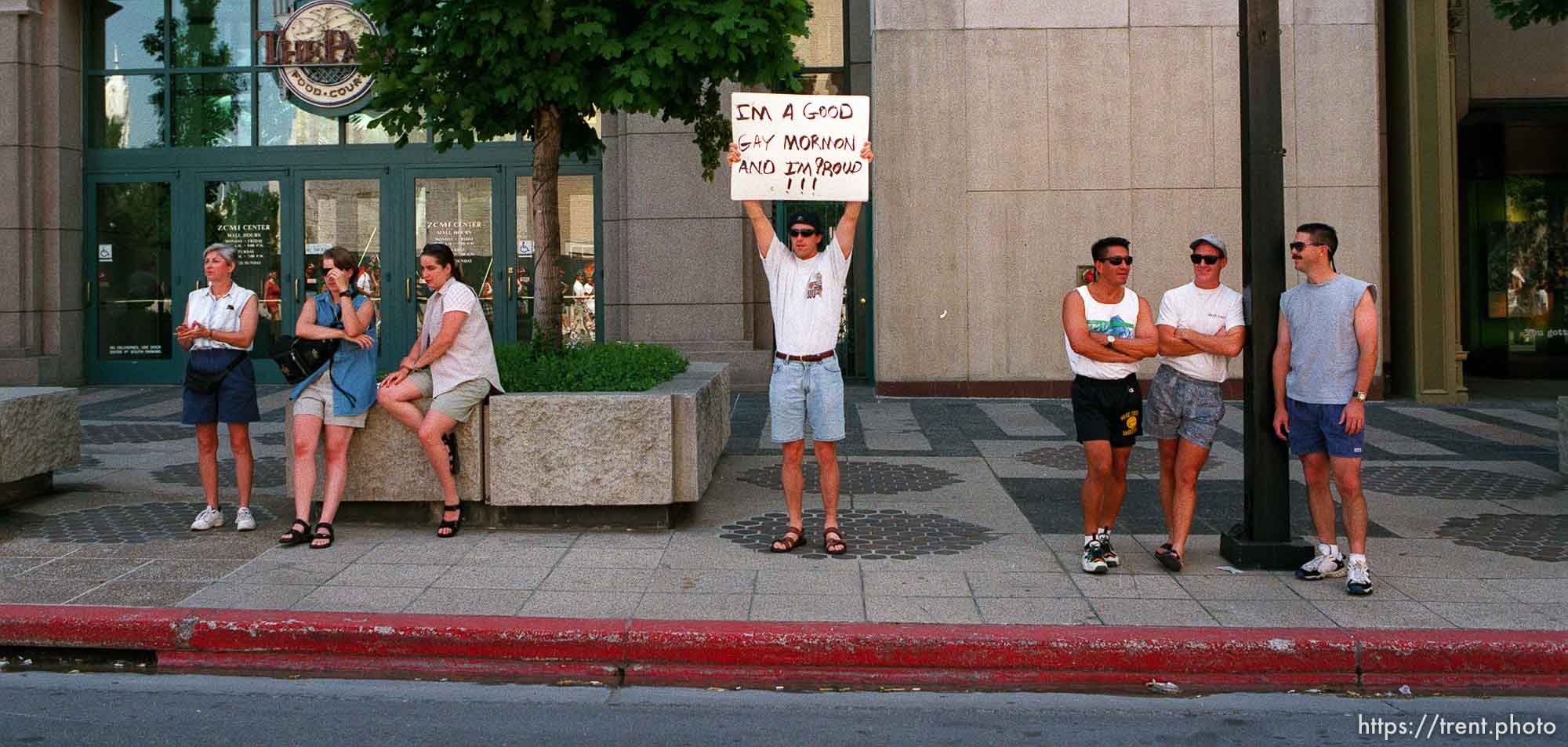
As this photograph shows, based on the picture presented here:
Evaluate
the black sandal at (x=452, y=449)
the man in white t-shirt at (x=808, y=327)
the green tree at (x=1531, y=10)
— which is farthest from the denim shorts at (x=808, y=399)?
the green tree at (x=1531, y=10)

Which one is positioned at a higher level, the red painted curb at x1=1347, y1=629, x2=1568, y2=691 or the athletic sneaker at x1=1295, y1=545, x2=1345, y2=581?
the athletic sneaker at x1=1295, y1=545, x2=1345, y2=581

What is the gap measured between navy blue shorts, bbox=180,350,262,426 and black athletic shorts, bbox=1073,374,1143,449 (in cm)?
495

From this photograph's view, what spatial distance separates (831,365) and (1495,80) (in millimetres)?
15106

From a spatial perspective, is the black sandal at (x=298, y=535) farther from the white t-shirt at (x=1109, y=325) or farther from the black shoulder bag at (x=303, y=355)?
the white t-shirt at (x=1109, y=325)

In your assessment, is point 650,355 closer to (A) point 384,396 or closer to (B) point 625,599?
(A) point 384,396

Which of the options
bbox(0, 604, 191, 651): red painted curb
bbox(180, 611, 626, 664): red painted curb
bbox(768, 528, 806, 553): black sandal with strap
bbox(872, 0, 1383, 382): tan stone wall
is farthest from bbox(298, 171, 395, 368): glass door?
bbox(180, 611, 626, 664): red painted curb

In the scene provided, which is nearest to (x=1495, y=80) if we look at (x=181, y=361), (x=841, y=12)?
(x=841, y=12)

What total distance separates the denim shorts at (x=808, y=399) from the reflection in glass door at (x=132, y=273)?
13.7 meters

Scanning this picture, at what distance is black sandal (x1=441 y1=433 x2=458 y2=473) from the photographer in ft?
24.5

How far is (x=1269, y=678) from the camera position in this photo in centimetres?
528

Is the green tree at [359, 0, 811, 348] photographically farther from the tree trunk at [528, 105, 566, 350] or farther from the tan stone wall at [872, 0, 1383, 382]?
the tan stone wall at [872, 0, 1383, 382]

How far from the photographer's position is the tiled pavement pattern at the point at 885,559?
5.90m

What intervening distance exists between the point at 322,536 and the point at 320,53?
12.1 metres

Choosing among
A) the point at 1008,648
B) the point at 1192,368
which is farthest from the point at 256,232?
the point at 1008,648
